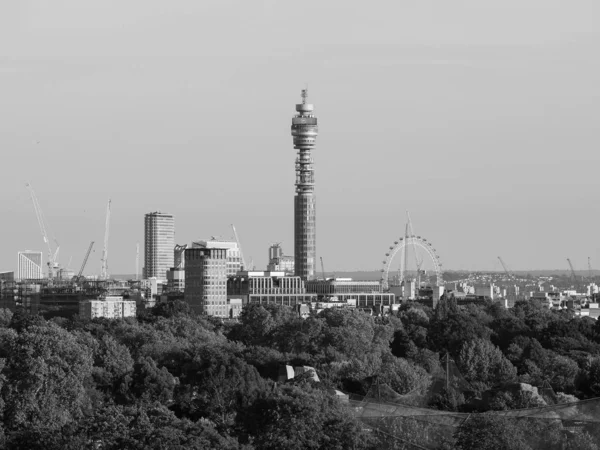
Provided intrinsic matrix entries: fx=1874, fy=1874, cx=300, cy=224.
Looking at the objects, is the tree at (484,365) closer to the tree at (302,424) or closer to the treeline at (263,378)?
the treeline at (263,378)

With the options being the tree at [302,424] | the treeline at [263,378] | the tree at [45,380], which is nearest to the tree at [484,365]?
the treeline at [263,378]

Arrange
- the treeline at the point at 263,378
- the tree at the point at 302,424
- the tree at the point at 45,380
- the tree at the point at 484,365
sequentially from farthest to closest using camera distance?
the tree at the point at 484,365 → the tree at the point at 45,380 → the treeline at the point at 263,378 → the tree at the point at 302,424

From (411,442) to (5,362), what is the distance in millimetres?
32385

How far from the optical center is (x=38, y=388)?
97.8 metres

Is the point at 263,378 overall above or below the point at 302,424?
above

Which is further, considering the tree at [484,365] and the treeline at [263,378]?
the tree at [484,365]

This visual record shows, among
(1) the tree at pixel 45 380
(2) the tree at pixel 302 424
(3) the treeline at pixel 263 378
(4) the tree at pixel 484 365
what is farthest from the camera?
(4) the tree at pixel 484 365

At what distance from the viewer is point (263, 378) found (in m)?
117

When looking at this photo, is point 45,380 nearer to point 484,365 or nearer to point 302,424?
point 302,424

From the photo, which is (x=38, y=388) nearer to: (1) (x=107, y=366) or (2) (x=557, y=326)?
(1) (x=107, y=366)

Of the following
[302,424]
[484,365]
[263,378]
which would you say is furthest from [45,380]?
[484,365]

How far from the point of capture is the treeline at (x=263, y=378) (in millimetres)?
81438

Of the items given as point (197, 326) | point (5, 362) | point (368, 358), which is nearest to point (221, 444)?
point (5, 362)

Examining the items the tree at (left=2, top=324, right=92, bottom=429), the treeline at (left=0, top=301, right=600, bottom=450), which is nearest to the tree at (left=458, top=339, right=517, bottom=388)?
the treeline at (left=0, top=301, right=600, bottom=450)
